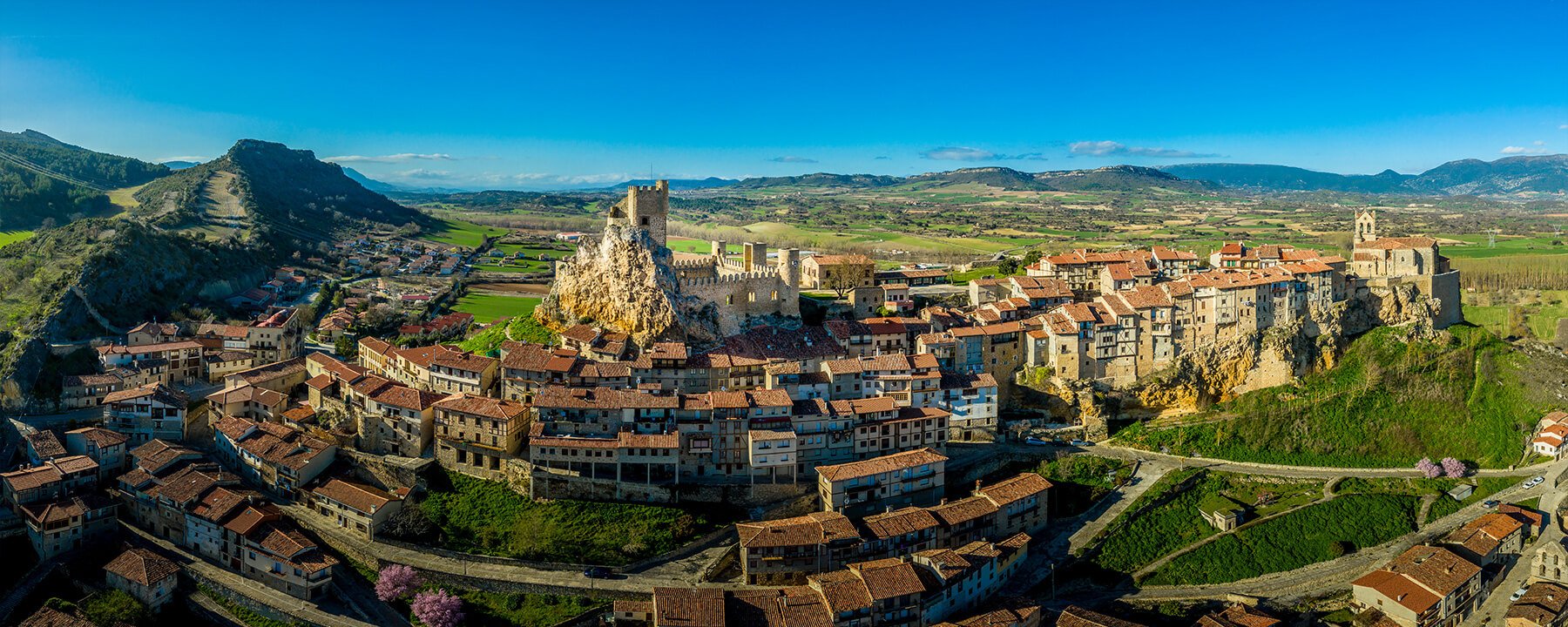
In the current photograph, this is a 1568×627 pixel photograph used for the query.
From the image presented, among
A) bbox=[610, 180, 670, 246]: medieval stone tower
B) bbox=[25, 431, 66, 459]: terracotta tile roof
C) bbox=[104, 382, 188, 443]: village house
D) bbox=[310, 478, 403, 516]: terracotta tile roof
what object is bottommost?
bbox=[310, 478, 403, 516]: terracotta tile roof

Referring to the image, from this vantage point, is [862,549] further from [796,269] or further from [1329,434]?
[1329,434]

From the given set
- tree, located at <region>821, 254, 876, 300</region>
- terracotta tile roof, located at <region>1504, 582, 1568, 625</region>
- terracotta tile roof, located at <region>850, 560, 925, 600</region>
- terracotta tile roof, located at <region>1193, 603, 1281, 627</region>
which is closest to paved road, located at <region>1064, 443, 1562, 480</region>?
terracotta tile roof, located at <region>1504, 582, 1568, 625</region>

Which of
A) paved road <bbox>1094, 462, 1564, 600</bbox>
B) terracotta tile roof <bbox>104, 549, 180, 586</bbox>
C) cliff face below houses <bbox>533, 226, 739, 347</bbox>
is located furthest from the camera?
cliff face below houses <bbox>533, 226, 739, 347</bbox>

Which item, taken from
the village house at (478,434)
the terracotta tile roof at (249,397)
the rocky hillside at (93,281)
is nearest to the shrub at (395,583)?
the village house at (478,434)

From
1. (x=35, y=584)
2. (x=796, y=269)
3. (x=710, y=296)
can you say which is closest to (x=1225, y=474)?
(x=796, y=269)

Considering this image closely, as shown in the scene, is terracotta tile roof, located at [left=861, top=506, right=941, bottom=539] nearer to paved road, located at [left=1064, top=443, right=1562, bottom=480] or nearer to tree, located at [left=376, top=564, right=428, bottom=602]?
paved road, located at [left=1064, top=443, right=1562, bottom=480]
